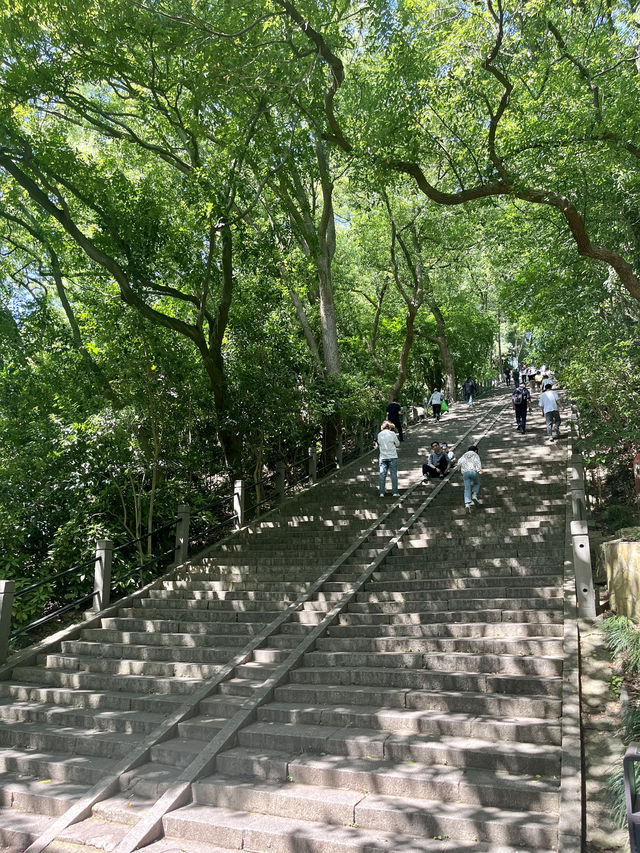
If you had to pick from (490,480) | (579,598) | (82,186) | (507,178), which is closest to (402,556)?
(579,598)

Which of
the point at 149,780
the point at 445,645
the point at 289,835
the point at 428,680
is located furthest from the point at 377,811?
the point at 445,645

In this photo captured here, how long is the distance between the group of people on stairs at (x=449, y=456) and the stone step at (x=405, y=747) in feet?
22.9

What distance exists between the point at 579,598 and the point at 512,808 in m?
3.31

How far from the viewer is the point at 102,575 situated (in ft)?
32.5

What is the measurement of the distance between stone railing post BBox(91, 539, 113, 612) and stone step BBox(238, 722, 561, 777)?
15.1 ft

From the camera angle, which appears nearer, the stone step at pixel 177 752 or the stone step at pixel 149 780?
the stone step at pixel 149 780

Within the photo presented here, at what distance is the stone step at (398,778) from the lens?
4523mm

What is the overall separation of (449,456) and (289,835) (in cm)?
1265

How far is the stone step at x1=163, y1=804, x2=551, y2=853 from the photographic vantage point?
13.9 feet

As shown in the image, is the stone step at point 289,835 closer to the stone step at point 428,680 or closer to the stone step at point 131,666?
the stone step at point 428,680

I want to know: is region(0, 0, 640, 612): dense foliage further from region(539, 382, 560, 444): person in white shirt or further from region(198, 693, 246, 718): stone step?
region(198, 693, 246, 718): stone step

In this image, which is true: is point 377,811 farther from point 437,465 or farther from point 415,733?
point 437,465

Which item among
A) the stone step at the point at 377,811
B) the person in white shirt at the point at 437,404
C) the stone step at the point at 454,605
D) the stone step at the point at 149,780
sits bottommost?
the stone step at the point at 377,811

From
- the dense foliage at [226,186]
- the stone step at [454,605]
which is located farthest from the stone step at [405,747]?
the dense foliage at [226,186]
